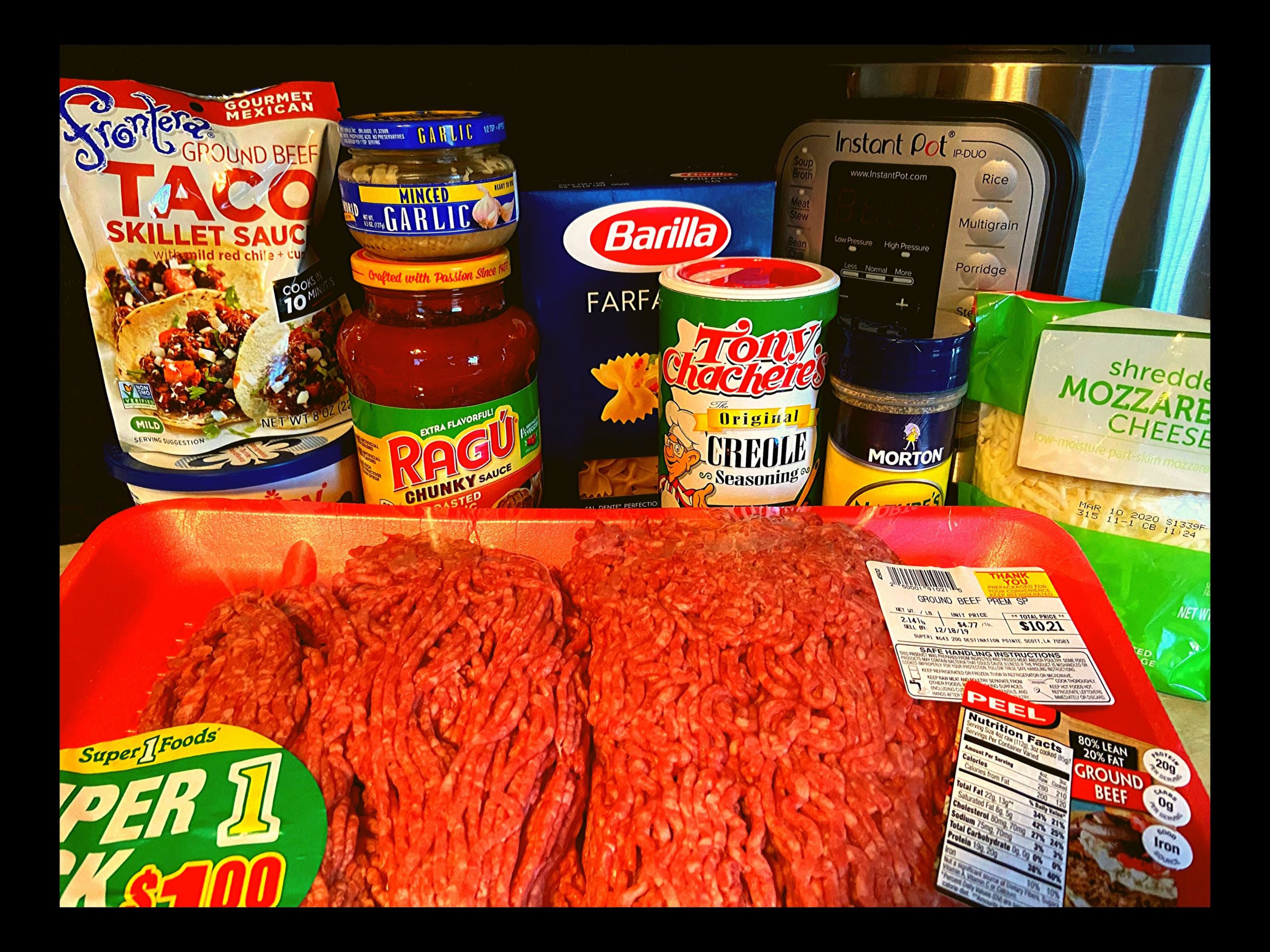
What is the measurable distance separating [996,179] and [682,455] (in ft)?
1.78

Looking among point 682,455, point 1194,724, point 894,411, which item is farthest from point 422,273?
point 1194,724

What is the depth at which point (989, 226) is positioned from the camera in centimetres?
112

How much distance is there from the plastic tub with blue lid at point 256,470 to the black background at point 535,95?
28cm

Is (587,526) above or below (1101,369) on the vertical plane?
below

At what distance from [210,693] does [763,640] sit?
1.90 ft

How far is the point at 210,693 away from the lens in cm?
87

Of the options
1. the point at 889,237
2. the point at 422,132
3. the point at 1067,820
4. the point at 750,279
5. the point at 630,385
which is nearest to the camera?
the point at 1067,820

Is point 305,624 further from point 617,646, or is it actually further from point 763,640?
point 763,640

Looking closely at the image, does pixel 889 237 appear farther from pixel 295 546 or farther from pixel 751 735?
pixel 295 546

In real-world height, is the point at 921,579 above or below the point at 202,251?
below

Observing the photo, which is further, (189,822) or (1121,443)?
(1121,443)

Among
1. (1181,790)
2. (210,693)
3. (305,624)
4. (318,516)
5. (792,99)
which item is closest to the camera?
(1181,790)

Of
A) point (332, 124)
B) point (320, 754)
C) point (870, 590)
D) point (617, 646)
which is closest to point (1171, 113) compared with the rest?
point (870, 590)

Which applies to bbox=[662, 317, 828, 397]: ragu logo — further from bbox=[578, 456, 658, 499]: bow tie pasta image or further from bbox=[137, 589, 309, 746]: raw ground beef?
bbox=[137, 589, 309, 746]: raw ground beef
